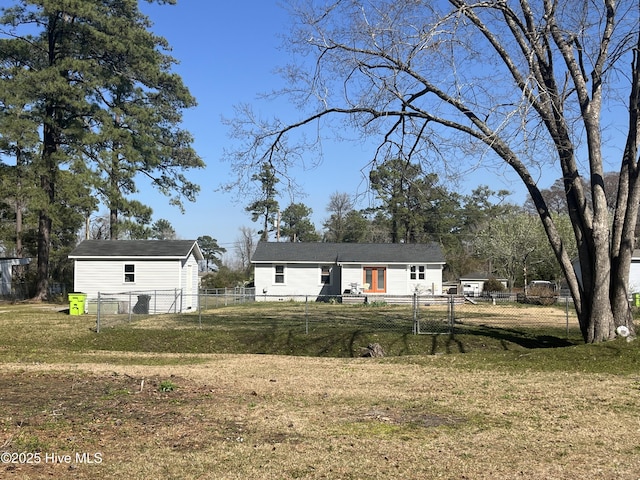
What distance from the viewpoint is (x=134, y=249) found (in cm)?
2956

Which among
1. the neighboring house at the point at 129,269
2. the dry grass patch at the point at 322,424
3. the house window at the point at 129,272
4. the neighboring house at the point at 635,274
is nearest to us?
the dry grass patch at the point at 322,424

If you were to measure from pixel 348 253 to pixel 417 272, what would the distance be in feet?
14.9

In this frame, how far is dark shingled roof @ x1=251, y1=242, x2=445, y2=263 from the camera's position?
125ft

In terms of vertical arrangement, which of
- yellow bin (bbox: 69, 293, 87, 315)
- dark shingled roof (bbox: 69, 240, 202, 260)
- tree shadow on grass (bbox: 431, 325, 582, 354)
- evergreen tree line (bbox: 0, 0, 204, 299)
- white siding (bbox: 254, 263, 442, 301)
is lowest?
tree shadow on grass (bbox: 431, 325, 582, 354)

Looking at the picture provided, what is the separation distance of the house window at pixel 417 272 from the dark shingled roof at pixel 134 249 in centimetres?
1419

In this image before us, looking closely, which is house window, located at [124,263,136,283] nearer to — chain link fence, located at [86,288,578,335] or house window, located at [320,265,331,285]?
chain link fence, located at [86,288,578,335]

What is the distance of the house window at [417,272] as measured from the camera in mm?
38125

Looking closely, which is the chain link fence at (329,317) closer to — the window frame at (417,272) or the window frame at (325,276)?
the window frame at (417,272)

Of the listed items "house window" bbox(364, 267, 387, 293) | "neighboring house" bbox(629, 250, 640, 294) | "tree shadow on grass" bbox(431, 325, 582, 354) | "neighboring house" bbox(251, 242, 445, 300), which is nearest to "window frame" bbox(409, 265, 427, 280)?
"neighboring house" bbox(251, 242, 445, 300)

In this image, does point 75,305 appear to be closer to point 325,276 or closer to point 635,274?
point 325,276

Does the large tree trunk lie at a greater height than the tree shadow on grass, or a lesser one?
greater

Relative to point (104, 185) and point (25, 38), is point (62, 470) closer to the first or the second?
point (104, 185)

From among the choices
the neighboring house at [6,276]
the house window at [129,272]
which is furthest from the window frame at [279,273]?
the neighboring house at [6,276]

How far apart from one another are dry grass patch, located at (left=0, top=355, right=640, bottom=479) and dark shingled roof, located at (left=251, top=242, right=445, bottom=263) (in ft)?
92.2
